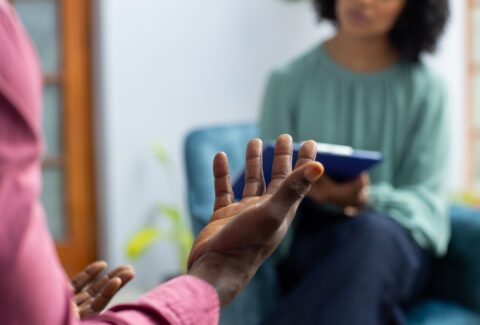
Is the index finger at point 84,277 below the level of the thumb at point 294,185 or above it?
below

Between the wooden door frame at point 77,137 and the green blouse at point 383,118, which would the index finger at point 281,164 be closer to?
the green blouse at point 383,118

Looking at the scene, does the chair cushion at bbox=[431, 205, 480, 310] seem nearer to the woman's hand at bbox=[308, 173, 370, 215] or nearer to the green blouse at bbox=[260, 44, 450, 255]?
the green blouse at bbox=[260, 44, 450, 255]

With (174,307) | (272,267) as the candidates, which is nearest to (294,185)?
(174,307)

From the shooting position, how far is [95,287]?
0.72 meters

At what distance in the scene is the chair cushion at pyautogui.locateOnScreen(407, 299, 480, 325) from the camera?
1443 mm

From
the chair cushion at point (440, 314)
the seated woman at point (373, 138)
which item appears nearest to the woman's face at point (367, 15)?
the seated woman at point (373, 138)

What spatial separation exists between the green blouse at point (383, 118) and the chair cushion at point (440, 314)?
0.42 feet

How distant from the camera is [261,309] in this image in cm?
144

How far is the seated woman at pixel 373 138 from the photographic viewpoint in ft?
4.66

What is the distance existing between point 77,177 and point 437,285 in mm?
1471

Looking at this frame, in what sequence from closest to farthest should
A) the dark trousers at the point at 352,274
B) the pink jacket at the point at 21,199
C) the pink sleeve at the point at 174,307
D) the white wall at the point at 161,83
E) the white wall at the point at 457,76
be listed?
the pink jacket at the point at 21,199, the pink sleeve at the point at 174,307, the dark trousers at the point at 352,274, the white wall at the point at 161,83, the white wall at the point at 457,76

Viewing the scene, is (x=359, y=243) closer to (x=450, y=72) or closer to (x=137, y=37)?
(x=137, y=37)

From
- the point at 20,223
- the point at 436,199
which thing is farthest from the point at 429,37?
the point at 20,223

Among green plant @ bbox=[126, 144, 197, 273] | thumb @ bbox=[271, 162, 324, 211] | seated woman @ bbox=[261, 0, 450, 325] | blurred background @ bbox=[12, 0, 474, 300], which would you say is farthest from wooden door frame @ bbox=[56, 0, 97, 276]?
thumb @ bbox=[271, 162, 324, 211]
